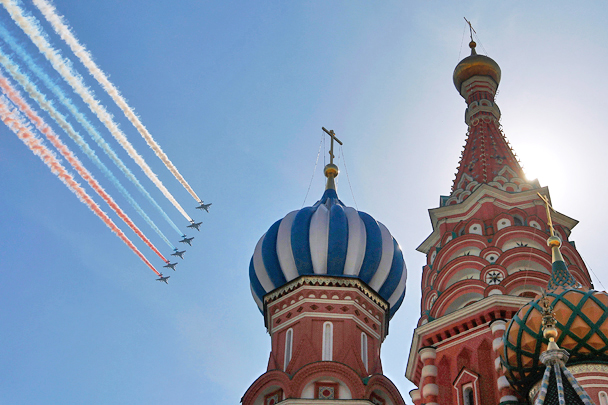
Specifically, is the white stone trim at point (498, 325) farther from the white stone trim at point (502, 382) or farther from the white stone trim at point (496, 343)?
the white stone trim at point (502, 382)

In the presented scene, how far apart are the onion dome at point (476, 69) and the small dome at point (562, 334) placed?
10.2m

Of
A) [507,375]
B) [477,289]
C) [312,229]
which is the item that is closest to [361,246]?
[312,229]

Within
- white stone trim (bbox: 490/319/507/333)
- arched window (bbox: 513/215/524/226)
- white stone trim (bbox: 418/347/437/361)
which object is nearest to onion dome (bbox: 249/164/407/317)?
white stone trim (bbox: 418/347/437/361)

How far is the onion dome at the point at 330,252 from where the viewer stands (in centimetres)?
1702

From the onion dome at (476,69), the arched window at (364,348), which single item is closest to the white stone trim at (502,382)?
the arched window at (364,348)

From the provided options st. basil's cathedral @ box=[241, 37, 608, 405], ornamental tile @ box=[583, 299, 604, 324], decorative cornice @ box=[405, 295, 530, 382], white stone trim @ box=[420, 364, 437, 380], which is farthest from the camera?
white stone trim @ box=[420, 364, 437, 380]

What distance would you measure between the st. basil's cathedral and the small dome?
19 mm

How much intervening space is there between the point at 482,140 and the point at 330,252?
565 centimetres

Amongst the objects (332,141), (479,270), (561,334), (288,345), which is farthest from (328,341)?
(332,141)

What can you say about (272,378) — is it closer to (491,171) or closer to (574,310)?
(574,310)

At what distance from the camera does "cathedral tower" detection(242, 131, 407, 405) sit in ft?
50.4

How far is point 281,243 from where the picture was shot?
57.0ft

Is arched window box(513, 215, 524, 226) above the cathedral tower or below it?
above

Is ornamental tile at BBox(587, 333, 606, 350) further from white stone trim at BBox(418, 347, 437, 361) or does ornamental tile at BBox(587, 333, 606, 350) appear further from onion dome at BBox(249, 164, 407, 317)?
onion dome at BBox(249, 164, 407, 317)
